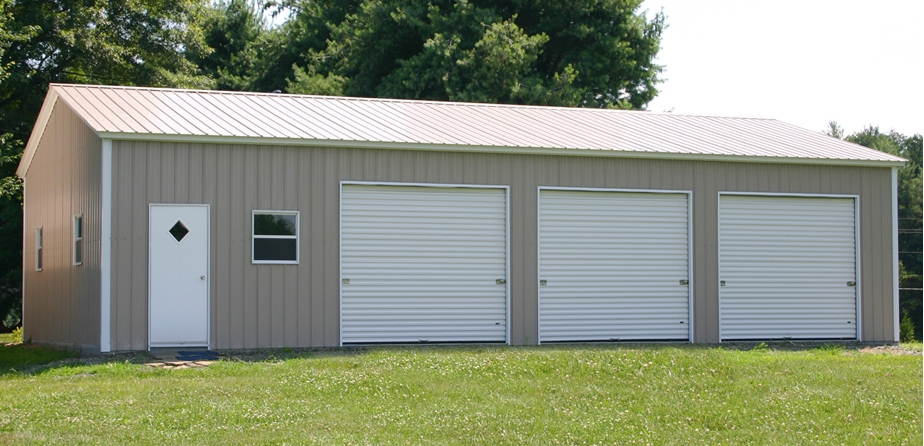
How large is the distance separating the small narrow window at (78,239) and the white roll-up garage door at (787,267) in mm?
9730

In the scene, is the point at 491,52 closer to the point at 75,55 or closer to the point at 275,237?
the point at 75,55

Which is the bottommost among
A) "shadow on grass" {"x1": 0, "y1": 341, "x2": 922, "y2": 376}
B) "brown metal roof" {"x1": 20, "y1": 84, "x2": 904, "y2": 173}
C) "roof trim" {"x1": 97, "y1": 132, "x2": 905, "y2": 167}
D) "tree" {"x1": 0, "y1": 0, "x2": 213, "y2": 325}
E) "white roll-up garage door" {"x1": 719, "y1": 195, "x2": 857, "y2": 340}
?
"shadow on grass" {"x1": 0, "y1": 341, "x2": 922, "y2": 376}

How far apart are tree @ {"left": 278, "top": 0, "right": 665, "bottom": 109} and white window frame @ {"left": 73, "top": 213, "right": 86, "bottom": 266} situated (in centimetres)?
1461

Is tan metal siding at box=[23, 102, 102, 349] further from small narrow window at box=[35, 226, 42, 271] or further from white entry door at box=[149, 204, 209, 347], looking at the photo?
white entry door at box=[149, 204, 209, 347]

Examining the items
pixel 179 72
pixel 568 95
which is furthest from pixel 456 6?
pixel 179 72

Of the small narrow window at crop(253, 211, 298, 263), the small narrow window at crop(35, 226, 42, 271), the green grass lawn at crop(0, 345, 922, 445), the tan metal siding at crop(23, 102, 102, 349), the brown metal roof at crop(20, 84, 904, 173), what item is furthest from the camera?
the small narrow window at crop(35, 226, 42, 271)

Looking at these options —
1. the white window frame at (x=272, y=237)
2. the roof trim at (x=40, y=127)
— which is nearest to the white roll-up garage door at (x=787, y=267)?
the white window frame at (x=272, y=237)

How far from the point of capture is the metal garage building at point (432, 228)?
13.8 meters

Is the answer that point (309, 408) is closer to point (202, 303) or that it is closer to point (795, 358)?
point (202, 303)

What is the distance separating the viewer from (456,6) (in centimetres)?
2927

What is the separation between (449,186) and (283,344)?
10.9 feet

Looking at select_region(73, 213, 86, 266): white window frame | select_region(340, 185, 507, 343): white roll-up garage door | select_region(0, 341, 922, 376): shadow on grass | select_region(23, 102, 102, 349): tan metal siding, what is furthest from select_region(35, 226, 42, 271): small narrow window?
select_region(340, 185, 507, 343): white roll-up garage door

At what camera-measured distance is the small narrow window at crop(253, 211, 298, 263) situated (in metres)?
14.2

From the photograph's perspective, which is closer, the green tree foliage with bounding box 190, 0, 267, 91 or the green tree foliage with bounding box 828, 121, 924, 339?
the green tree foliage with bounding box 190, 0, 267, 91
